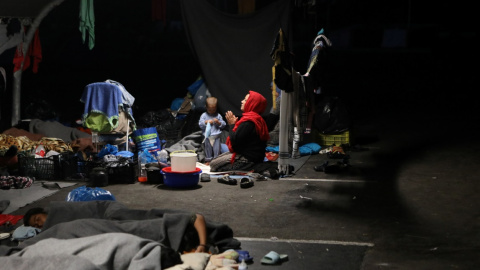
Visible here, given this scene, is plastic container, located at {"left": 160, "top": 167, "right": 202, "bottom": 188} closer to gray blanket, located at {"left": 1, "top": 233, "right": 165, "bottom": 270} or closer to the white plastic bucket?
the white plastic bucket

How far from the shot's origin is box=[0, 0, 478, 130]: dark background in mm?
17062

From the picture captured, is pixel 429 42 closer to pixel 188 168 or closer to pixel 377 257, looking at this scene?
pixel 188 168

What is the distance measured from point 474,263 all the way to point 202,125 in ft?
19.5

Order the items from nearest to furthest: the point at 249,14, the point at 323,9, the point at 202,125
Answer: the point at 202,125
the point at 249,14
the point at 323,9

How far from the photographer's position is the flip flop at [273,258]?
5570 millimetres

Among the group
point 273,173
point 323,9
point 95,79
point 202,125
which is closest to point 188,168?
point 273,173

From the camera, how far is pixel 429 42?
91.5 feet

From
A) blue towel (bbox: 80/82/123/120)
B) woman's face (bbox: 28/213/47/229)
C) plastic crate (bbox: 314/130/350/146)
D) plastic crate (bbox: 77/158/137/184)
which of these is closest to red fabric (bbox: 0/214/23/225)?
woman's face (bbox: 28/213/47/229)

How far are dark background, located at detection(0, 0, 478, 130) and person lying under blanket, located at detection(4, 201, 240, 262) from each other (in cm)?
616

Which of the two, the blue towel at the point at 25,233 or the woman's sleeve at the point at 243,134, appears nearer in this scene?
the blue towel at the point at 25,233

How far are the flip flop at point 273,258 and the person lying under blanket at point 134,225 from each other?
37 cm

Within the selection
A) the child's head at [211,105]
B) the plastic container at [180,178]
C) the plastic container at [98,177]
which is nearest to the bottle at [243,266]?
the plastic container at [180,178]

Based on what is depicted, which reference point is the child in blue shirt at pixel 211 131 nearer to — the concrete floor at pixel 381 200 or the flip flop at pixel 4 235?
the concrete floor at pixel 381 200

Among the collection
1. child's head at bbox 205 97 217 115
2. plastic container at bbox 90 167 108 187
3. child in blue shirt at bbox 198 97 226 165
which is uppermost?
child's head at bbox 205 97 217 115
